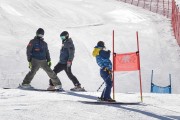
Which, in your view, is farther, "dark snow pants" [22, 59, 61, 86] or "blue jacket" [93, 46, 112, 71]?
"dark snow pants" [22, 59, 61, 86]

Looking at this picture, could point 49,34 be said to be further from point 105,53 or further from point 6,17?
point 105,53

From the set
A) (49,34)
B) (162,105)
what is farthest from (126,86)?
Answer: (49,34)

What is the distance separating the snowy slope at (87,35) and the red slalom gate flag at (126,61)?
542 centimetres

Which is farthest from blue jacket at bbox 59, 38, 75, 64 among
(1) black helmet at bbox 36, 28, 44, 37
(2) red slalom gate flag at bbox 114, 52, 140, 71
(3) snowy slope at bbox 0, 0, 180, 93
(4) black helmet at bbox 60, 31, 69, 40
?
(3) snowy slope at bbox 0, 0, 180, 93

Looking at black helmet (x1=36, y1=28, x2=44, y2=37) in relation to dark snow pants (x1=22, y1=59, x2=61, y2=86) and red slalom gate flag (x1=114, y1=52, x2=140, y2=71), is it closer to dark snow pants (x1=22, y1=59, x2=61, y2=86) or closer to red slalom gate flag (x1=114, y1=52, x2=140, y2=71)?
dark snow pants (x1=22, y1=59, x2=61, y2=86)

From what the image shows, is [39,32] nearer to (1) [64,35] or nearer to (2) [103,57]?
(1) [64,35]

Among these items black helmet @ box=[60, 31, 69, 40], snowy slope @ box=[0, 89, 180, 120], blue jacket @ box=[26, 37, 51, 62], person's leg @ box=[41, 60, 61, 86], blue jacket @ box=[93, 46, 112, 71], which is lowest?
snowy slope @ box=[0, 89, 180, 120]

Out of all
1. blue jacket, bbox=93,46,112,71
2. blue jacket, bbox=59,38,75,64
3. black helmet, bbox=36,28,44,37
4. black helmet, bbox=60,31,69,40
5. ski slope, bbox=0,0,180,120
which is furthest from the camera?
blue jacket, bbox=59,38,75,64

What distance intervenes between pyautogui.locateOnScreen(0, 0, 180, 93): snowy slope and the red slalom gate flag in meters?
5.42

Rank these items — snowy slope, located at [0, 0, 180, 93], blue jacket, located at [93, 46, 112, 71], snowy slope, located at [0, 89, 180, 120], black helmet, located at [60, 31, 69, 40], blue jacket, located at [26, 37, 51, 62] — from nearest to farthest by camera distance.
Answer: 1. snowy slope, located at [0, 89, 180, 120]
2. blue jacket, located at [93, 46, 112, 71]
3. blue jacket, located at [26, 37, 51, 62]
4. black helmet, located at [60, 31, 69, 40]
5. snowy slope, located at [0, 0, 180, 93]

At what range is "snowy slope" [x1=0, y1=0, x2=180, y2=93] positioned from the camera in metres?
17.4

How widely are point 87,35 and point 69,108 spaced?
15229 millimetres

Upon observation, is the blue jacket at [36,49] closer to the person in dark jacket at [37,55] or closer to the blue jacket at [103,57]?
the person in dark jacket at [37,55]

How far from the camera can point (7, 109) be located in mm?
8789
